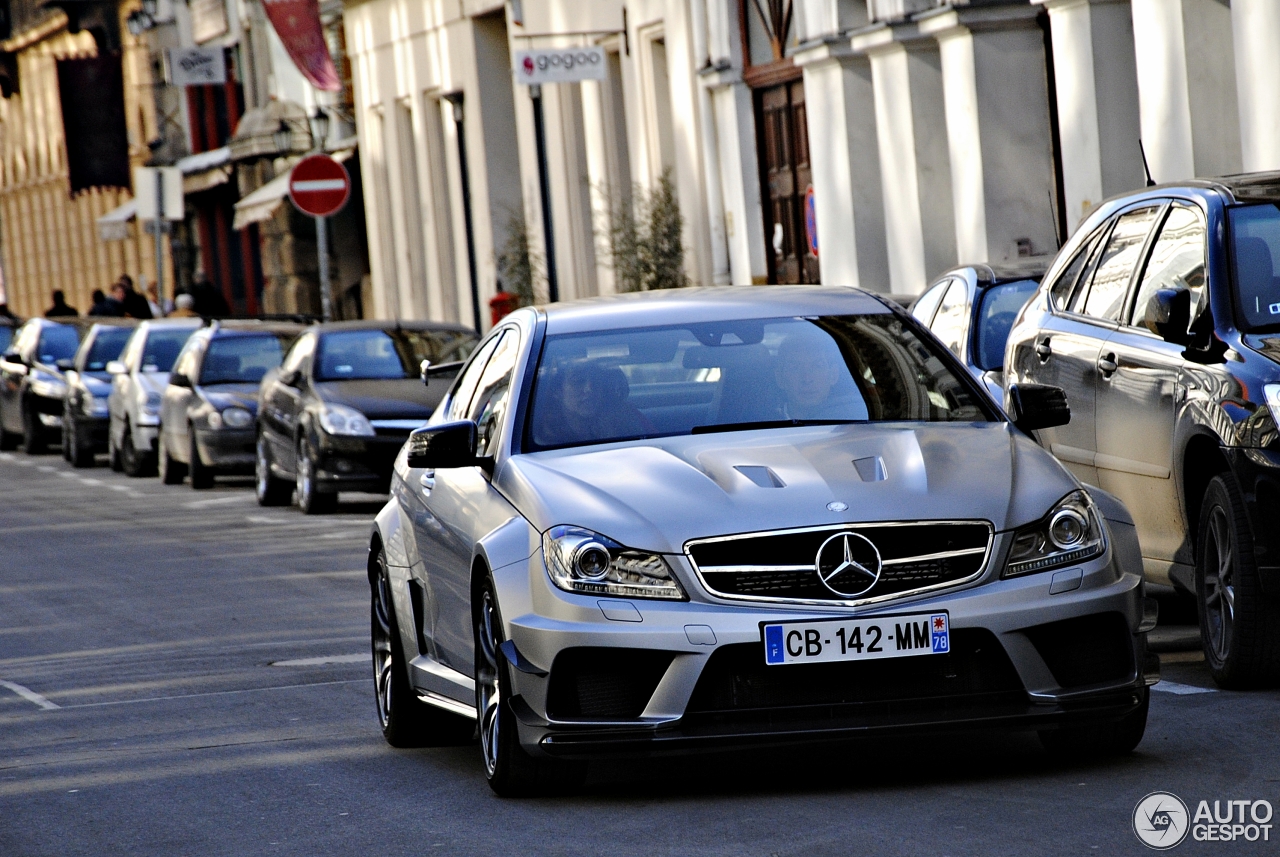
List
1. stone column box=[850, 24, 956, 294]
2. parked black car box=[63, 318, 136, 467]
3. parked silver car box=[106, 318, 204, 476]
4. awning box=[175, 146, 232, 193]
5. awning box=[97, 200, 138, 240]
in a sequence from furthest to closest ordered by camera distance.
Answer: awning box=[97, 200, 138, 240] < awning box=[175, 146, 232, 193] < parked black car box=[63, 318, 136, 467] < parked silver car box=[106, 318, 204, 476] < stone column box=[850, 24, 956, 294]

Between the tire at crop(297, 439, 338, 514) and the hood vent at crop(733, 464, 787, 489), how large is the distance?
529 inches

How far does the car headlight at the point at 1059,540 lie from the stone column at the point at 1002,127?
15.9 metres

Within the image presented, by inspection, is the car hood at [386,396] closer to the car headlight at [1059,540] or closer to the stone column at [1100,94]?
the stone column at [1100,94]

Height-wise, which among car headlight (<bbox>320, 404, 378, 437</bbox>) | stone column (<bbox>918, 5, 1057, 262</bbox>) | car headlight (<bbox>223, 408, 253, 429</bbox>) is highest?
stone column (<bbox>918, 5, 1057, 262</bbox>)

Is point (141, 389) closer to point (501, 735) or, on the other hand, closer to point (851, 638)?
point (501, 735)

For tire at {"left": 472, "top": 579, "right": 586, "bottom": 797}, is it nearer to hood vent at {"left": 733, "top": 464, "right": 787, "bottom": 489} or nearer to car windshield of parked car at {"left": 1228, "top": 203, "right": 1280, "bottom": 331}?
hood vent at {"left": 733, "top": 464, "right": 787, "bottom": 489}

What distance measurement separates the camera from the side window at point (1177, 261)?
363 inches

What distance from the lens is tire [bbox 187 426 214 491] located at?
24.4 meters

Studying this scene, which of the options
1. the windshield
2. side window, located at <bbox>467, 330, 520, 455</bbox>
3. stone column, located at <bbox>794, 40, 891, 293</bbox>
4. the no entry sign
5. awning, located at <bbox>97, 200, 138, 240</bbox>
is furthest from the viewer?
awning, located at <bbox>97, 200, 138, 240</bbox>

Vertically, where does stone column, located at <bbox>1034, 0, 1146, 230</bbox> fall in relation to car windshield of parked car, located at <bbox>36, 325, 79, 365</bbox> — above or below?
above

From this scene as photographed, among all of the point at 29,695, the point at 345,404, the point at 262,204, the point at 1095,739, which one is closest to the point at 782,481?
the point at 1095,739

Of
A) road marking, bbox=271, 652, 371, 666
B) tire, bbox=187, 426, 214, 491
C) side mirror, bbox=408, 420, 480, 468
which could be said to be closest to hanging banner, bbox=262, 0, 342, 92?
tire, bbox=187, 426, 214, 491

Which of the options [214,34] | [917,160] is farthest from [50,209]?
[917,160]

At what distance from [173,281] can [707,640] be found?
54.9m
